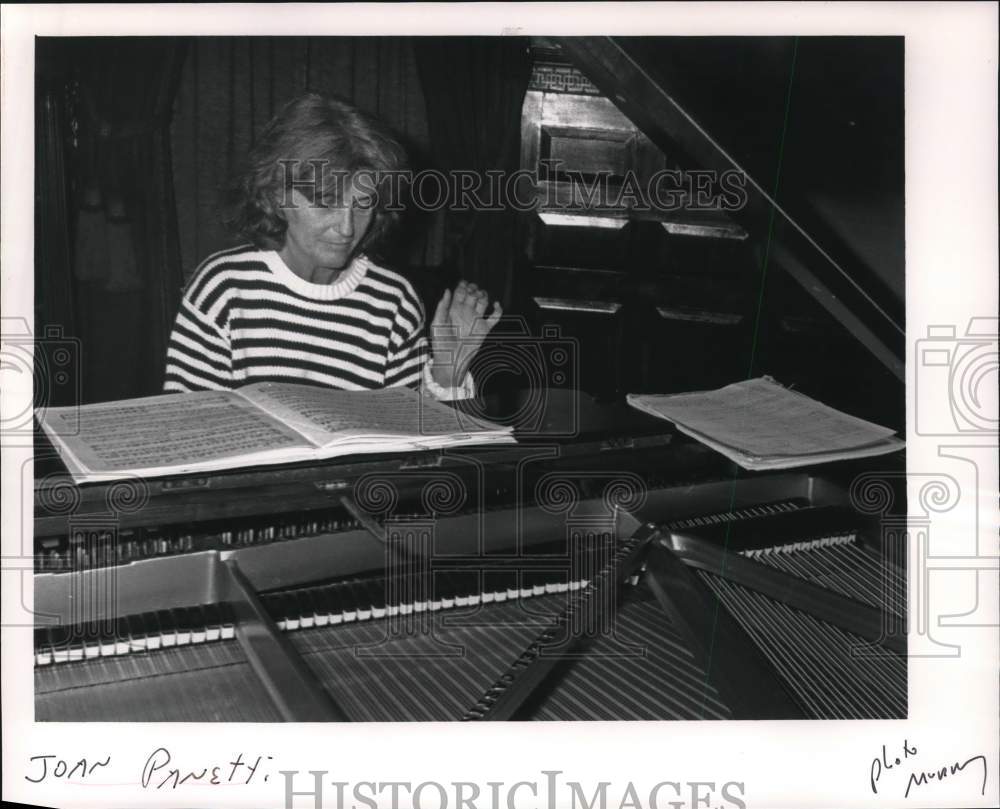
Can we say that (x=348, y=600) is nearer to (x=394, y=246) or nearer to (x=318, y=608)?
(x=318, y=608)

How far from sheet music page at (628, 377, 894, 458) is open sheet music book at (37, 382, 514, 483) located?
0.92 ft

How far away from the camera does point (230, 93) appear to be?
3.15 metres

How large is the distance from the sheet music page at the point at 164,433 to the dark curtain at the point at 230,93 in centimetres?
215

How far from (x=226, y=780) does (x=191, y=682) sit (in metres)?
0.13

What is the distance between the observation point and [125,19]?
1.07 metres

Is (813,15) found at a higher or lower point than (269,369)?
higher

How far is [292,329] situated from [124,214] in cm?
127

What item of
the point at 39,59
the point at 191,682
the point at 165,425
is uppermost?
the point at 39,59

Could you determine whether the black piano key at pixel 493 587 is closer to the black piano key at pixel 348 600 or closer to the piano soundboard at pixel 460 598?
the piano soundboard at pixel 460 598

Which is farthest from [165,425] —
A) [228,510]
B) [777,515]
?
[777,515]

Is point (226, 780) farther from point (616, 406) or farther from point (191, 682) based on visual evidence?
point (616, 406)

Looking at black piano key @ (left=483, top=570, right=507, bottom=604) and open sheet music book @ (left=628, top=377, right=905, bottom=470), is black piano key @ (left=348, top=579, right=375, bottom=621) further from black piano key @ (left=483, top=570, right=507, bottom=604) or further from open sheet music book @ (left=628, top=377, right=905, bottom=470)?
open sheet music book @ (left=628, top=377, right=905, bottom=470)

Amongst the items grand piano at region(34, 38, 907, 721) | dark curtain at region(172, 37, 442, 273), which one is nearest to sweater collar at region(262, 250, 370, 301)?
grand piano at region(34, 38, 907, 721)
